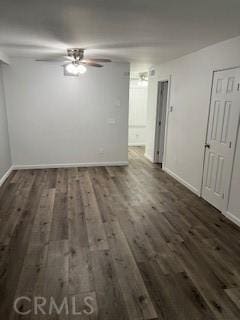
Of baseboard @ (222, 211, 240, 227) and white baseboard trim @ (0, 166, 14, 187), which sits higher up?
white baseboard trim @ (0, 166, 14, 187)

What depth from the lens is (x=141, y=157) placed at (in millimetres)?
7074

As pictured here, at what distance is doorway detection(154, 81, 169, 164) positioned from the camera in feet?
19.3

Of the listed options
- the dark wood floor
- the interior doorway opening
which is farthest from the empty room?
the interior doorway opening

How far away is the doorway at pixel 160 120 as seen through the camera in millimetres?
5875

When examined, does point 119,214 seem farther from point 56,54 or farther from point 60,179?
point 56,54

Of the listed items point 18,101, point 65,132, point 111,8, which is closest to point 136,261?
point 111,8

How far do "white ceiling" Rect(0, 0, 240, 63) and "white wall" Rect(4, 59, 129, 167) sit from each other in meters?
1.21

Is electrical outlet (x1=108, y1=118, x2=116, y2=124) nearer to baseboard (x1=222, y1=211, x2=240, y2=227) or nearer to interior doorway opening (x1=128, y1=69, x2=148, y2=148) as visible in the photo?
interior doorway opening (x1=128, y1=69, x2=148, y2=148)

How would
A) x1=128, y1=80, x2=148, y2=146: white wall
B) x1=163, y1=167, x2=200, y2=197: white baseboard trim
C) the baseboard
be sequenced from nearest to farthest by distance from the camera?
the baseboard < x1=163, y1=167, x2=200, y2=197: white baseboard trim < x1=128, y1=80, x2=148, y2=146: white wall

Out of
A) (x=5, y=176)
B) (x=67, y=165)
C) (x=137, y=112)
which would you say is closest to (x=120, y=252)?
(x=5, y=176)

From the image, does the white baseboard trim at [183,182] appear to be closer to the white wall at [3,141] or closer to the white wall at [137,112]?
the white wall at [137,112]

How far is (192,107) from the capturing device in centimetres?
438

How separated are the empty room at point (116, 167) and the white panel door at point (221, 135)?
0.02 meters

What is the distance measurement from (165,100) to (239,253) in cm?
417
